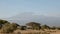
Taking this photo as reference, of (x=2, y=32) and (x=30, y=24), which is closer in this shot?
(x=2, y=32)

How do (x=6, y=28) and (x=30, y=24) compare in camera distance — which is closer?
(x=6, y=28)

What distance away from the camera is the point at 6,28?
35250mm

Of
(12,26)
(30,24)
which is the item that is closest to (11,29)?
(12,26)

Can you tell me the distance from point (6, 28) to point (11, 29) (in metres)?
1.44

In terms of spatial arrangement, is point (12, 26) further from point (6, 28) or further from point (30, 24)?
point (30, 24)

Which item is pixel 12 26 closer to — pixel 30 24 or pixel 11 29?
pixel 11 29

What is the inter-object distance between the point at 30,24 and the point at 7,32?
4242 centimetres

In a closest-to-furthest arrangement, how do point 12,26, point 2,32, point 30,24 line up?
point 2,32 → point 12,26 → point 30,24

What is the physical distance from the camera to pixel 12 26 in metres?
37.6

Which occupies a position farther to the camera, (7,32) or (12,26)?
(12,26)

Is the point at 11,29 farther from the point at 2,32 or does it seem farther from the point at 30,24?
the point at 30,24

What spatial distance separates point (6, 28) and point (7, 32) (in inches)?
35.0

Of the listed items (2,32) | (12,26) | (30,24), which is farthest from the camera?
(30,24)

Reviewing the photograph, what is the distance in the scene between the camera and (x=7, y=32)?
1367 inches
